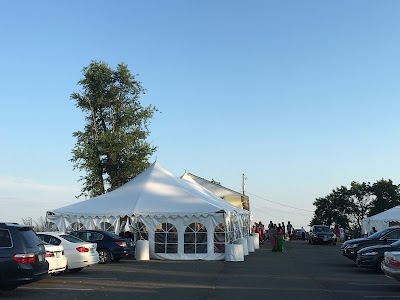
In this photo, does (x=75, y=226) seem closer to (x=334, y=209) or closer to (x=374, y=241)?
(x=374, y=241)

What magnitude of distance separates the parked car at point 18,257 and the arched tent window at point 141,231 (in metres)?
13.8

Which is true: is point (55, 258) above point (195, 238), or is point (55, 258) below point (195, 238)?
below

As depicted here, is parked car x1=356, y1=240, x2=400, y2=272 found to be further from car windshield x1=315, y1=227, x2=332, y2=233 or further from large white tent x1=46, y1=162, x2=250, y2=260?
car windshield x1=315, y1=227, x2=332, y2=233

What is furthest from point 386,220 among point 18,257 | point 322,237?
point 18,257

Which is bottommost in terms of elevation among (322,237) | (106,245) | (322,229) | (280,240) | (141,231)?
(106,245)

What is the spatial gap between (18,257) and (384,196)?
68971 millimetres

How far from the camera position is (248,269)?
19.5 metres

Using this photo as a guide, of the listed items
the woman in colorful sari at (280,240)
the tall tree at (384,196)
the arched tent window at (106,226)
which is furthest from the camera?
the tall tree at (384,196)

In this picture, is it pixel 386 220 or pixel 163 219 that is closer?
pixel 163 219

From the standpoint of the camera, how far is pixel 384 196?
73.4m

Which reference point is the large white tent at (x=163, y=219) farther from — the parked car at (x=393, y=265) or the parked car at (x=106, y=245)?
the parked car at (x=393, y=265)

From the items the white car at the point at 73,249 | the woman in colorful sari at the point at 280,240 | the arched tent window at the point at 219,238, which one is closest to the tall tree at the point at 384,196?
the woman in colorful sari at the point at 280,240

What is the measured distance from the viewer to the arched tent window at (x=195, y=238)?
82.5 feet

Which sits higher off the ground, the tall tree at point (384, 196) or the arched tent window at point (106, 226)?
the tall tree at point (384, 196)
